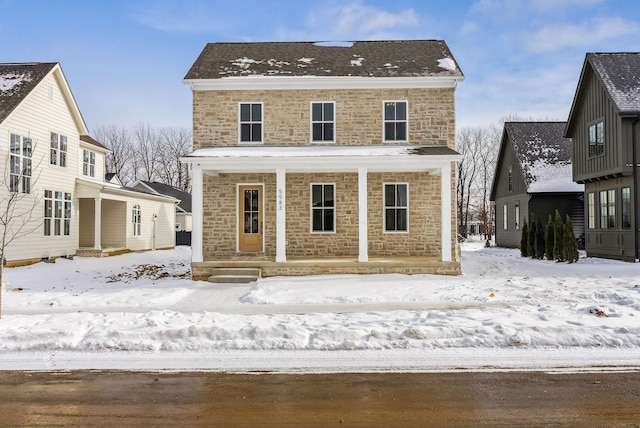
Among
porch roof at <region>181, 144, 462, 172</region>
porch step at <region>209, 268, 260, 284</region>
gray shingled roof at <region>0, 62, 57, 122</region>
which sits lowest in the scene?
porch step at <region>209, 268, 260, 284</region>

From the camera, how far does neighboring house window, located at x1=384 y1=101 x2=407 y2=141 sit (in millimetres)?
15234

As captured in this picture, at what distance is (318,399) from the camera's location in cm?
482

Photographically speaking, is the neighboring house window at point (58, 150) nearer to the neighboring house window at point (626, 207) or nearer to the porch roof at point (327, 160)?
the porch roof at point (327, 160)

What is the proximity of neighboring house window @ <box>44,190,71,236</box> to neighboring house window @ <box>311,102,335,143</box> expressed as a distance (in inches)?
415

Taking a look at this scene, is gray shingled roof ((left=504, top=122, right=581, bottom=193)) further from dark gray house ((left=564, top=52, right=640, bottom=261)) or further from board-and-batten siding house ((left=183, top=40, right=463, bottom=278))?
board-and-batten siding house ((left=183, top=40, right=463, bottom=278))

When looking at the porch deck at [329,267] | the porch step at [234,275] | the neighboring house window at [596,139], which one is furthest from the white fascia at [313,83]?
the neighboring house window at [596,139]

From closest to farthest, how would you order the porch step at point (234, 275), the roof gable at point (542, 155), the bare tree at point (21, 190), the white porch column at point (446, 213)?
the porch step at point (234, 275) < the white porch column at point (446, 213) < the bare tree at point (21, 190) < the roof gable at point (542, 155)

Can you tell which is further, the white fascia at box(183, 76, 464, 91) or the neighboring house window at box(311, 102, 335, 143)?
the neighboring house window at box(311, 102, 335, 143)

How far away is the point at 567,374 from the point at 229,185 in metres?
11.6

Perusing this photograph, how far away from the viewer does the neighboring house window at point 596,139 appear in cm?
1792

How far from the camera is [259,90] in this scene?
15.3 m

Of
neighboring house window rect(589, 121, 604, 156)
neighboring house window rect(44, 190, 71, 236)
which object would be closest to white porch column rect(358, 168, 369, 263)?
neighboring house window rect(589, 121, 604, 156)

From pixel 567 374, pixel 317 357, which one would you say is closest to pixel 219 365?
pixel 317 357

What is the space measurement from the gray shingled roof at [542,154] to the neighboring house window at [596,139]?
Result: 4.11 meters
